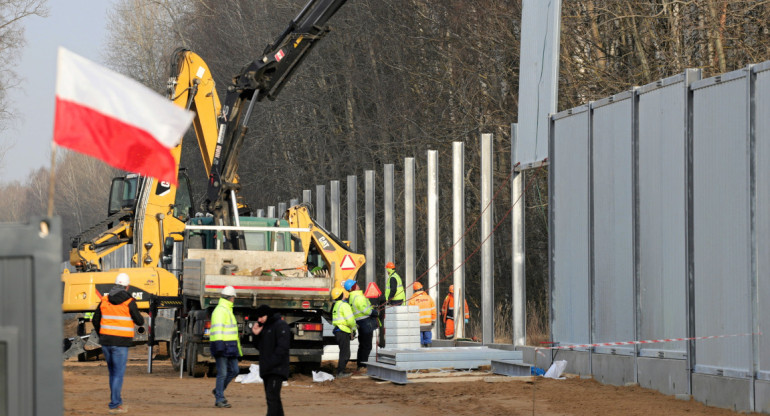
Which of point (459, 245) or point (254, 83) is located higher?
point (254, 83)

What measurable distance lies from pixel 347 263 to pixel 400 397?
9900mm

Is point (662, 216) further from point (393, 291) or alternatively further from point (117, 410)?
point (393, 291)

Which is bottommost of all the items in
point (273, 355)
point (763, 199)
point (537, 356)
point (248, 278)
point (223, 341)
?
point (537, 356)

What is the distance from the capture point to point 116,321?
16156 millimetres

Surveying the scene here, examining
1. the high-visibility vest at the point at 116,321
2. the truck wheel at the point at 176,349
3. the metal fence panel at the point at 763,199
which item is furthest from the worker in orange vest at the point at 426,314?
the metal fence panel at the point at 763,199

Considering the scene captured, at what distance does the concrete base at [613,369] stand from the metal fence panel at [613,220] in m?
0.14


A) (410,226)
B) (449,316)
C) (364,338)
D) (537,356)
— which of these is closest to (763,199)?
(537,356)

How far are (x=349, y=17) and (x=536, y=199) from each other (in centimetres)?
1699

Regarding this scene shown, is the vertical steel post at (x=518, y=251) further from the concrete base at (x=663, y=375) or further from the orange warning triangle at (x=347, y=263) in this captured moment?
the concrete base at (x=663, y=375)

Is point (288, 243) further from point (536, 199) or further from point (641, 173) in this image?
point (536, 199)

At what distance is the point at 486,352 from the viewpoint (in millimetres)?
21422

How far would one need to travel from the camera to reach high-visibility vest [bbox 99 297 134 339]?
1606 centimetres

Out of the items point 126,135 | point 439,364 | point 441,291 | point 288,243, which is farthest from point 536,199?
point 126,135

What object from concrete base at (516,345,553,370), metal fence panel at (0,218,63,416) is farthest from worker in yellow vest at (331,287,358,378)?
metal fence panel at (0,218,63,416)
